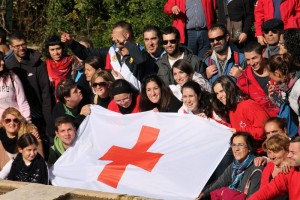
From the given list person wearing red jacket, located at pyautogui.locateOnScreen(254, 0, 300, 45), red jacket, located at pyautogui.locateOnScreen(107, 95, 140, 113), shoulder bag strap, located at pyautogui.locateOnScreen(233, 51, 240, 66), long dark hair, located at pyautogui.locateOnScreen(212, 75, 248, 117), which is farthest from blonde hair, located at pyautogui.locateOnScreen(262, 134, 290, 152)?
person wearing red jacket, located at pyautogui.locateOnScreen(254, 0, 300, 45)

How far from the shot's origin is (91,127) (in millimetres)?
9141

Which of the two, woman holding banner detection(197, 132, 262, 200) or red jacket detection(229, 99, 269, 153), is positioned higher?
red jacket detection(229, 99, 269, 153)

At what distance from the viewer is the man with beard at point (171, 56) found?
31.0 ft

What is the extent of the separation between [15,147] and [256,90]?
2619 mm

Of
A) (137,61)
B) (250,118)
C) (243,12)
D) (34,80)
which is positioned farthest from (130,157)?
(243,12)

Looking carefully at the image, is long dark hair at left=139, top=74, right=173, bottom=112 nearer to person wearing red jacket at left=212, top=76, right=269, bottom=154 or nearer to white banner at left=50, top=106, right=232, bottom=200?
white banner at left=50, top=106, right=232, bottom=200

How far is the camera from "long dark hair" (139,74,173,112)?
888cm

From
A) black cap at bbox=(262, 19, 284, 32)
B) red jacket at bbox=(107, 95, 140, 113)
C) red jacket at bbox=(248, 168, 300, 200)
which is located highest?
black cap at bbox=(262, 19, 284, 32)

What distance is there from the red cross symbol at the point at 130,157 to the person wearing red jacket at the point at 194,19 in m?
2.19

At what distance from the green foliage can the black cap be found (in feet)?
12.0

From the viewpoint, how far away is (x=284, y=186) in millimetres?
6953

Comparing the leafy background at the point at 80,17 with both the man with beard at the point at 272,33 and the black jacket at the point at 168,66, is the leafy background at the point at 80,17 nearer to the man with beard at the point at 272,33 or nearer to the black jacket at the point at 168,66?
the black jacket at the point at 168,66

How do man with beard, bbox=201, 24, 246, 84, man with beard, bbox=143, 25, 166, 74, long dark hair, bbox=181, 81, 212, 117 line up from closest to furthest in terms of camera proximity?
long dark hair, bbox=181, 81, 212, 117
man with beard, bbox=201, 24, 246, 84
man with beard, bbox=143, 25, 166, 74

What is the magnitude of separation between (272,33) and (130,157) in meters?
2.22
